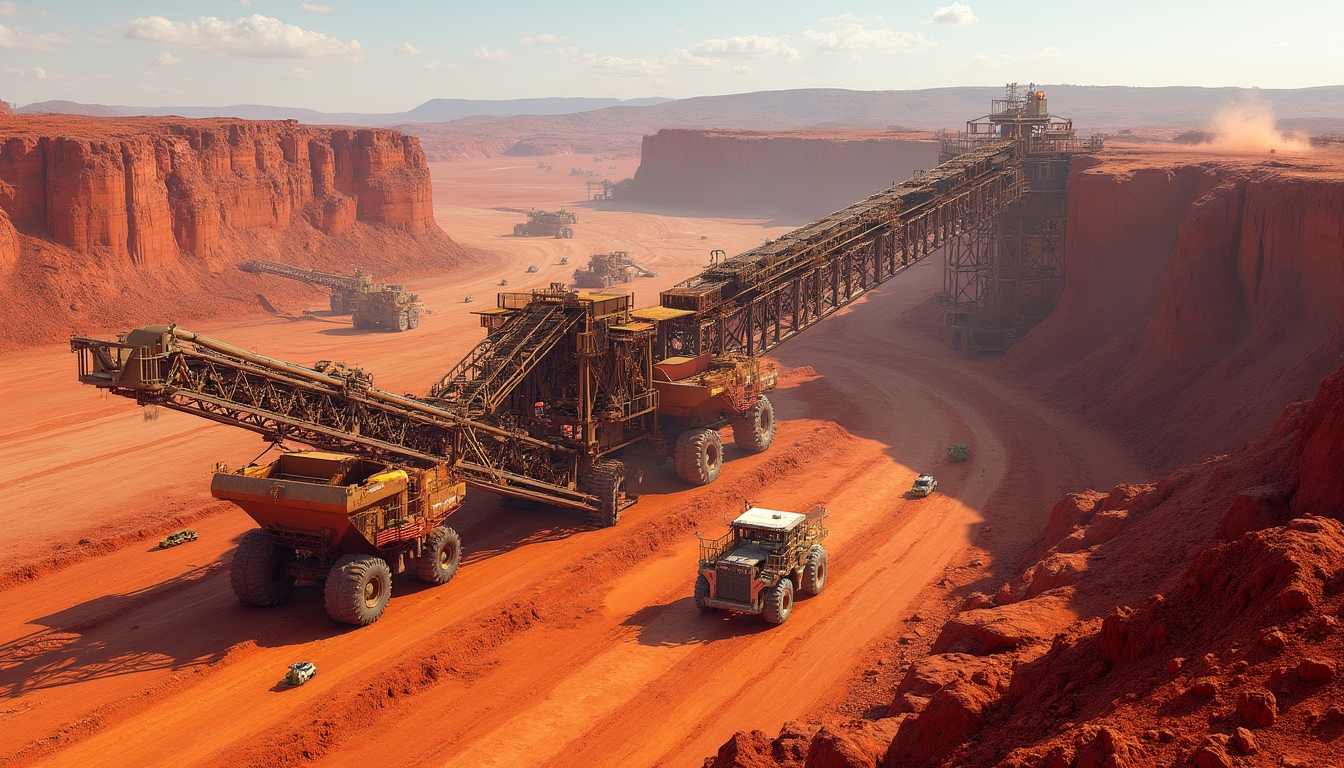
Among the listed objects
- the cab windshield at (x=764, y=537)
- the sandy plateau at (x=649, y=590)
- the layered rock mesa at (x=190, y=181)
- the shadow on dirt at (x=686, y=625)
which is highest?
the layered rock mesa at (x=190, y=181)

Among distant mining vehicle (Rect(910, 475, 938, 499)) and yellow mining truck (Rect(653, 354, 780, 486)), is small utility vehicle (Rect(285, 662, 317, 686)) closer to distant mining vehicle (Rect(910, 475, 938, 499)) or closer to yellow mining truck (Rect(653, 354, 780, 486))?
yellow mining truck (Rect(653, 354, 780, 486))

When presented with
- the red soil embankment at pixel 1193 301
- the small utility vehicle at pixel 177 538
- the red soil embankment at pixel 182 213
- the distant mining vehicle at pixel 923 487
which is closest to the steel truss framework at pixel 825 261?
the red soil embankment at pixel 1193 301

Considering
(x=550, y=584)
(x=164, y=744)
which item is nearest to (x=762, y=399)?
(x=550, y=584)

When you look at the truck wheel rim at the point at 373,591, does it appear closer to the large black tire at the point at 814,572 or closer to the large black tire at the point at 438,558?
the large black tire at the point at 438,558

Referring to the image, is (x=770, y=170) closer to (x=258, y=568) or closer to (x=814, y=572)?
(x=814, y=572)

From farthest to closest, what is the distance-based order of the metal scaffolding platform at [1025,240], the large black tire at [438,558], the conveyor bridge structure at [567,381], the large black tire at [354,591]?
the metal scaffolding platform at [1025,240], the large black tire at [438,558], the large black tire at [354,591], the conveyor bridge structure at [567,381]

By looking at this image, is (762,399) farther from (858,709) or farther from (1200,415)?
(858,709)
